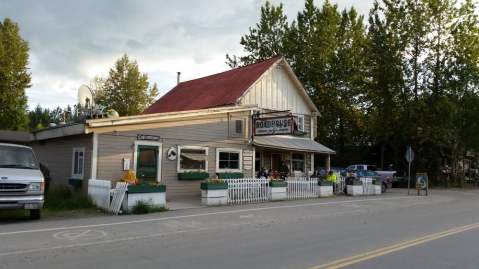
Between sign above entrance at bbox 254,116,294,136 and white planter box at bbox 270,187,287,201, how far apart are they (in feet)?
8.42

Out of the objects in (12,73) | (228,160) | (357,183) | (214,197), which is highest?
(12,73)

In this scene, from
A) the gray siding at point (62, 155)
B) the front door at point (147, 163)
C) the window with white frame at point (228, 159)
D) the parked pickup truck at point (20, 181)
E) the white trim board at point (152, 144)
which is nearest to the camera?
the parked pickup truck at point (20, 181)

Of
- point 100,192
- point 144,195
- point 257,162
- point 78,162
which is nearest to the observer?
point 144,195

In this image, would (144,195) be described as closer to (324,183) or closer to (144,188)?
(144,188)

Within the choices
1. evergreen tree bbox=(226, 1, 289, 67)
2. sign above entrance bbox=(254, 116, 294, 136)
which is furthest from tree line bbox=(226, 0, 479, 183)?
sign above entrance bbox=(254, 116, 294, 136)

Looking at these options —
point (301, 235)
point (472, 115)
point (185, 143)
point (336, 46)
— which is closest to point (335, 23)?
point (336, 46)

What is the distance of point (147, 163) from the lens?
18719mm

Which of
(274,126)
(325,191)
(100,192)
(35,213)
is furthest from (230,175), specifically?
(35,213)

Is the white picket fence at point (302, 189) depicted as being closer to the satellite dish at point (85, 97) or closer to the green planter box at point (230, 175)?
the green planter box at point (230, 175)

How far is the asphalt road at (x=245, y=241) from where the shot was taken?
7.58m

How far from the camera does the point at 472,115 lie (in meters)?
36.3

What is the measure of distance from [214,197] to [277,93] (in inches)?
440

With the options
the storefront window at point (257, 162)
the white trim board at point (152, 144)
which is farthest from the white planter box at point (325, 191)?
the white trim board at point (152, 144)

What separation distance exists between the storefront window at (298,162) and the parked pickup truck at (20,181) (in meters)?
16.6
